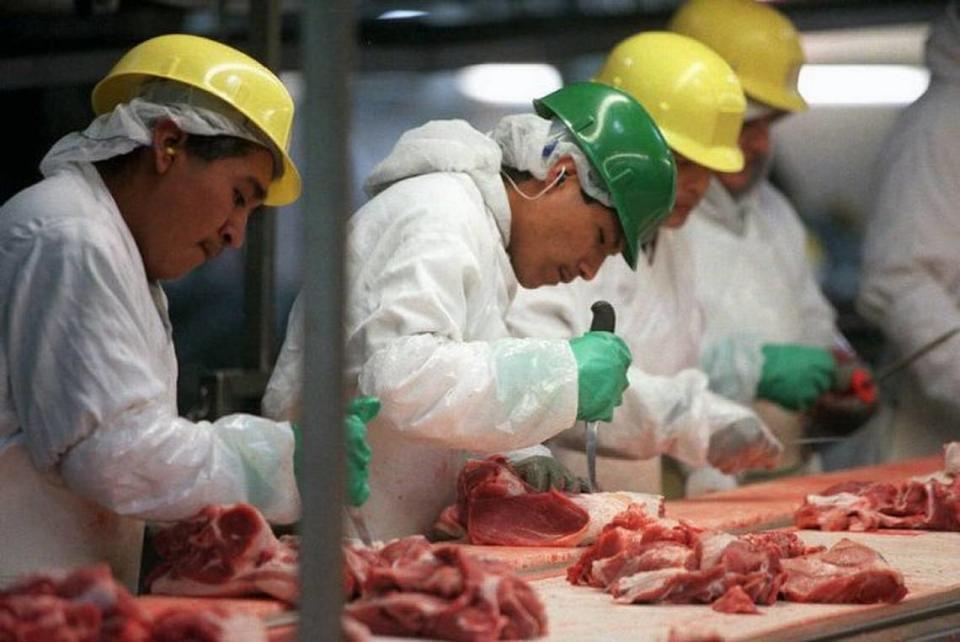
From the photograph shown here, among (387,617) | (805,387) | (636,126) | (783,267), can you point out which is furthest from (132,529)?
(783,267)

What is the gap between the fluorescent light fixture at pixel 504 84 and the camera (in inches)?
401

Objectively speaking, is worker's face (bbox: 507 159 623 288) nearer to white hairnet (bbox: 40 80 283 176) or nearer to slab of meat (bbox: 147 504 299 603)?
white hairnet (bbox: 40 80 283 176)

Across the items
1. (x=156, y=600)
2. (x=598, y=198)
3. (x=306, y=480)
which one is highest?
(x=598, y=198)

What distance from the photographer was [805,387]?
6.73m

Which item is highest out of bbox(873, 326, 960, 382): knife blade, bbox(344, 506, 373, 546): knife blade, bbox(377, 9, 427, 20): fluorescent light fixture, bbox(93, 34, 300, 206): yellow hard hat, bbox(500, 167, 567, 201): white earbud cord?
bbox(377, 9, 427, 20): fluorescent light fixture

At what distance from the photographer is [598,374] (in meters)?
4.50

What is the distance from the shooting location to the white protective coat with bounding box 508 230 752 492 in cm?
540

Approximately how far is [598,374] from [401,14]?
4.64 meters

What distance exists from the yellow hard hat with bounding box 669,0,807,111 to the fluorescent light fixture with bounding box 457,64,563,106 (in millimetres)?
3429

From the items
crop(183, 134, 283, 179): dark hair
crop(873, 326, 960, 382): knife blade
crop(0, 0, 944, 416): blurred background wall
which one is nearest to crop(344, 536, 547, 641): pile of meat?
crop(0, 0, 944, 416): blurred background wall

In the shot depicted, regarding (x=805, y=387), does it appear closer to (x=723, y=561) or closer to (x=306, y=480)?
(x=723, y=561)

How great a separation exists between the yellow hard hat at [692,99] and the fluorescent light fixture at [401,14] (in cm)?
310

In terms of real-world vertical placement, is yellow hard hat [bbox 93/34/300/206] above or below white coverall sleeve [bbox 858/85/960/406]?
above

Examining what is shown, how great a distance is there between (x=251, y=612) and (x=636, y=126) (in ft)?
5.62
